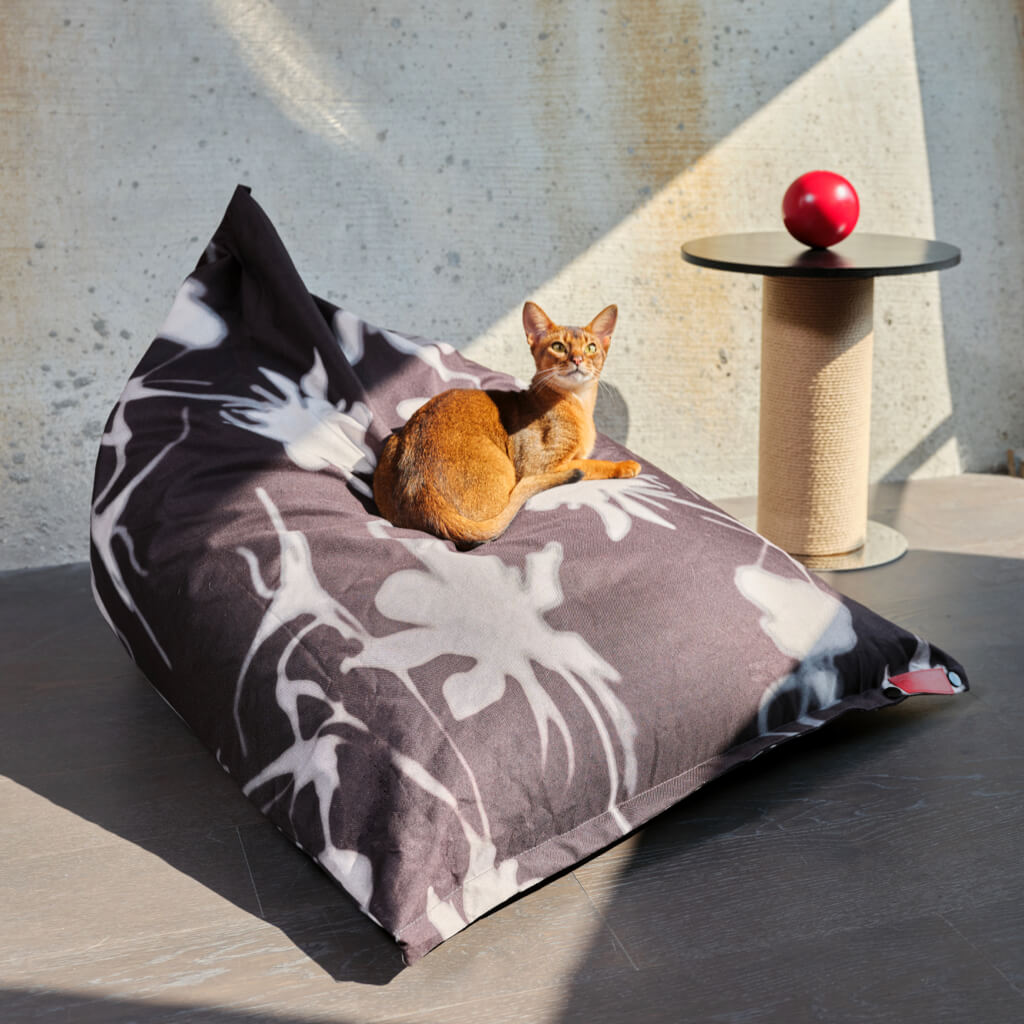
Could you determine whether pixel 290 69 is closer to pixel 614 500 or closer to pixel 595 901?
pixel 614 500

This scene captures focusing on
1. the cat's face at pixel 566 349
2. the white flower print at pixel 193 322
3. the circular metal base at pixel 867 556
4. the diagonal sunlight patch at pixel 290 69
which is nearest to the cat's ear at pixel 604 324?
the cat's face at pixel 566 349

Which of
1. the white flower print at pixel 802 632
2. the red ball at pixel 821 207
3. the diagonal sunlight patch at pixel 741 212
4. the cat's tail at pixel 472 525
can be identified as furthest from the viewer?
the diagonal sunlight patch at pixel 741 212

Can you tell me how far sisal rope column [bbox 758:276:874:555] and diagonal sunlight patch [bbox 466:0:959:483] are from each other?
1.68 feet

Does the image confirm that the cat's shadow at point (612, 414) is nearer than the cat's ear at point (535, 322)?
No

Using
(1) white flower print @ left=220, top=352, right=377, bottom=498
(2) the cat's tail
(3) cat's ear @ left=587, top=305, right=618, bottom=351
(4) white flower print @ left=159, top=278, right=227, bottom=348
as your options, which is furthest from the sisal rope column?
(4) white flower print @ left=159, top=278, right=227, bottom=348

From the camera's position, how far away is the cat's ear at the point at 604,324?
2.49m

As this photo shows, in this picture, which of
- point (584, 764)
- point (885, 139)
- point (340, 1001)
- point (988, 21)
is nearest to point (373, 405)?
point (584, 764)

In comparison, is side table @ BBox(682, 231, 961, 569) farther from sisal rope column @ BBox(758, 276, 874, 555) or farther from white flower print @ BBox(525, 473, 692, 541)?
white flower print @ BBox(525, 473, 692, 541)

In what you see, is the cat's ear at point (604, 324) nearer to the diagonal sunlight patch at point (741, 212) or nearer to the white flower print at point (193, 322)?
the white flower print at point (193, 322)

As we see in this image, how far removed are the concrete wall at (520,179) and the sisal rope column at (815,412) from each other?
57cm

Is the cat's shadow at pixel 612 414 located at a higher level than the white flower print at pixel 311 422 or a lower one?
lower

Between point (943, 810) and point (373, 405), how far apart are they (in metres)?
1.33

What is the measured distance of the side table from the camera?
2.89 metres

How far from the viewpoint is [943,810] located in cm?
194
